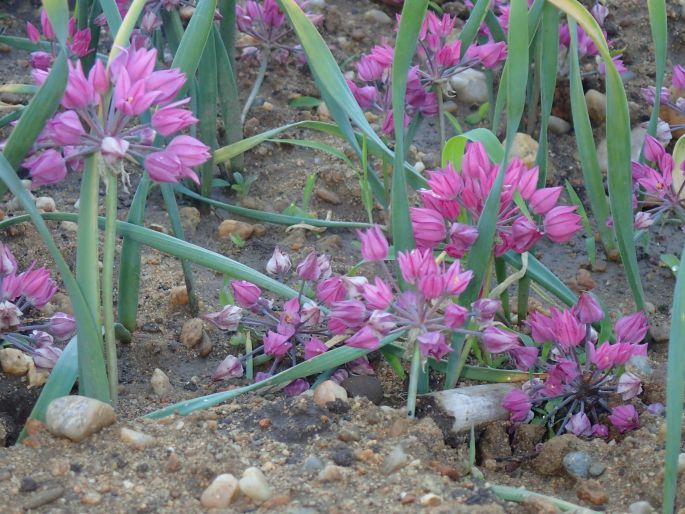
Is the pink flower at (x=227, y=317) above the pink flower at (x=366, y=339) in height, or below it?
below

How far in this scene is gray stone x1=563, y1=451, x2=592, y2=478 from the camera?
Result: 1.56 metres

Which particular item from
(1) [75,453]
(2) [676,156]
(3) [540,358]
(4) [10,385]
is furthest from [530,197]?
(4) [10,385]

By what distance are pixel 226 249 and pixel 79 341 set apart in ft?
2.93

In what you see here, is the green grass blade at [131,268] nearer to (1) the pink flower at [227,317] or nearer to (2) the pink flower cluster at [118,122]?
(1) the pink flower at [227,317]

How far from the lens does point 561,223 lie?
1.61 metres

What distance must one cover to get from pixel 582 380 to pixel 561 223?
275 millimetres

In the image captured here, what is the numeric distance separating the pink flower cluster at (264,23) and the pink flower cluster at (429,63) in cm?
41

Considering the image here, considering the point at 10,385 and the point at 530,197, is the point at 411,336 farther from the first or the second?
the point at 10,385

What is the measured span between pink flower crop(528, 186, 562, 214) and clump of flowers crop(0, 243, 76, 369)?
2.61 ft

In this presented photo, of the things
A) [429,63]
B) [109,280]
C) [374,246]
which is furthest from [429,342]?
[429,63]

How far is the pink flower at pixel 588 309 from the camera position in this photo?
1686 millimetres

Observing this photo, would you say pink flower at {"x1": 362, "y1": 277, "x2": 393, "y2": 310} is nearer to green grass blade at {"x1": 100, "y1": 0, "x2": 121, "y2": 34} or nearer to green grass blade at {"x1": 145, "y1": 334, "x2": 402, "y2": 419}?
green grass blade at {"x1": 145, "y1": 334, "x2": 402, "y2": 419}

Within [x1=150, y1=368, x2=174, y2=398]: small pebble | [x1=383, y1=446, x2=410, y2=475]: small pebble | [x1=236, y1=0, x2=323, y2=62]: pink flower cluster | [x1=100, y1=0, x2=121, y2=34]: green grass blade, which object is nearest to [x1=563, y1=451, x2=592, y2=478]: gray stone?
[x1=383, y1=446, x2=410, y2=475]: small pebble

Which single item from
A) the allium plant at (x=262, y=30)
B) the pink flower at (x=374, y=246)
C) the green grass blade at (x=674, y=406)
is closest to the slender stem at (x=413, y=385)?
the pink flower at (x=374, y=246)
